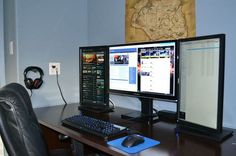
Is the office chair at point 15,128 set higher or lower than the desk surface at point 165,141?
higher

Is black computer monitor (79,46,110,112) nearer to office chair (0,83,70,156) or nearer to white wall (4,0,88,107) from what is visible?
white wall (4,0,88,107)

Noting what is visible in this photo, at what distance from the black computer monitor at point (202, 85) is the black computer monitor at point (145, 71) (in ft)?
0.28

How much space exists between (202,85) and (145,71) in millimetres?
416

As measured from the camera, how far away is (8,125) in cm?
91

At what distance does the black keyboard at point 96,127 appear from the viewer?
123 centimetres

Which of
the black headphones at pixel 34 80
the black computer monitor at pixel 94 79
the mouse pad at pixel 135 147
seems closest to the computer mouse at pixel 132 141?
the mouse pad at pixel 135 147

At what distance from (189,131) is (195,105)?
147 millimetres

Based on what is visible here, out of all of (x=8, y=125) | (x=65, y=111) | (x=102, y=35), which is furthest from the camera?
(x=102, y=35)

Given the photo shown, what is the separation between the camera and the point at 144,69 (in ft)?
5.16

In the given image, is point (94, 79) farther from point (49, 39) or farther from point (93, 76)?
point (49, 39)

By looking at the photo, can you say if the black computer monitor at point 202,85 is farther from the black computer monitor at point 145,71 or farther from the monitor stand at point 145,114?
the monitor stand at point 145,114

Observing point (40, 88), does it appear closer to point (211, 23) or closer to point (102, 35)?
point (102, 35)

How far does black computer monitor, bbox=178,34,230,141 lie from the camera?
1.17 metres

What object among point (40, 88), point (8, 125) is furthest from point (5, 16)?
point (8, 125)
